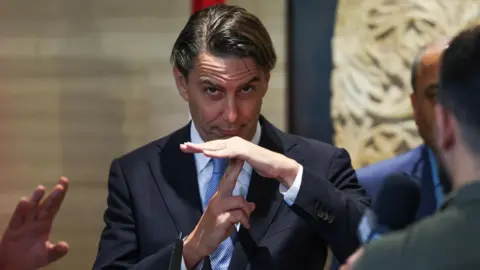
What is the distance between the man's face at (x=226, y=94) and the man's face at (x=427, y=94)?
0.43m

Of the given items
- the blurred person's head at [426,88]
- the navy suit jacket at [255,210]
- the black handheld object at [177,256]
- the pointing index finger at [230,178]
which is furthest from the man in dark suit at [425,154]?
the black handheld object at [177,256]

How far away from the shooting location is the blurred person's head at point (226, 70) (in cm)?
166

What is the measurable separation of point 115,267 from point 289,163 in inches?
A: 18.2

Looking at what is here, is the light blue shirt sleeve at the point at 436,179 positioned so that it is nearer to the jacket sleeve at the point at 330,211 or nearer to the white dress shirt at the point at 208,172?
the jacket sleeve at the point at 330,211

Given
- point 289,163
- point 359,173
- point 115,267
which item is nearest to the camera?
point 289,163

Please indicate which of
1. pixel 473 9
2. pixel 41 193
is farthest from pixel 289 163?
pixel 473 9

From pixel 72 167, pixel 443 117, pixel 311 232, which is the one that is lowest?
pixel 72 167

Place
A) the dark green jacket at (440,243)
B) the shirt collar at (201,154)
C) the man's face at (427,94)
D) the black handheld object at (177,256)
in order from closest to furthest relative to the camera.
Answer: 1. the dark green jacket at (440,243)
2. the black handheld object at (177,256)
3. the shirt collar at (201,154)
4. the man's face at (427,94)

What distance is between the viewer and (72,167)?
260 cm

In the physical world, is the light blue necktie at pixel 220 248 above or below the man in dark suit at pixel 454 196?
below

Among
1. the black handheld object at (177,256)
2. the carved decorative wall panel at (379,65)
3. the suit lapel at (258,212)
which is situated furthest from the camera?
the carved decorative wall panel at (379,65)

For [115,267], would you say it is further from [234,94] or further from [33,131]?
[33,131]

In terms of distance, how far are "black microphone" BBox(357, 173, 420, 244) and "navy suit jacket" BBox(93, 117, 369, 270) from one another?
444 mm

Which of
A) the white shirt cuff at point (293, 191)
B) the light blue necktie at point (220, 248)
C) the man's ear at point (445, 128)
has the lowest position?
the light blue necktie at point (220, 248)
